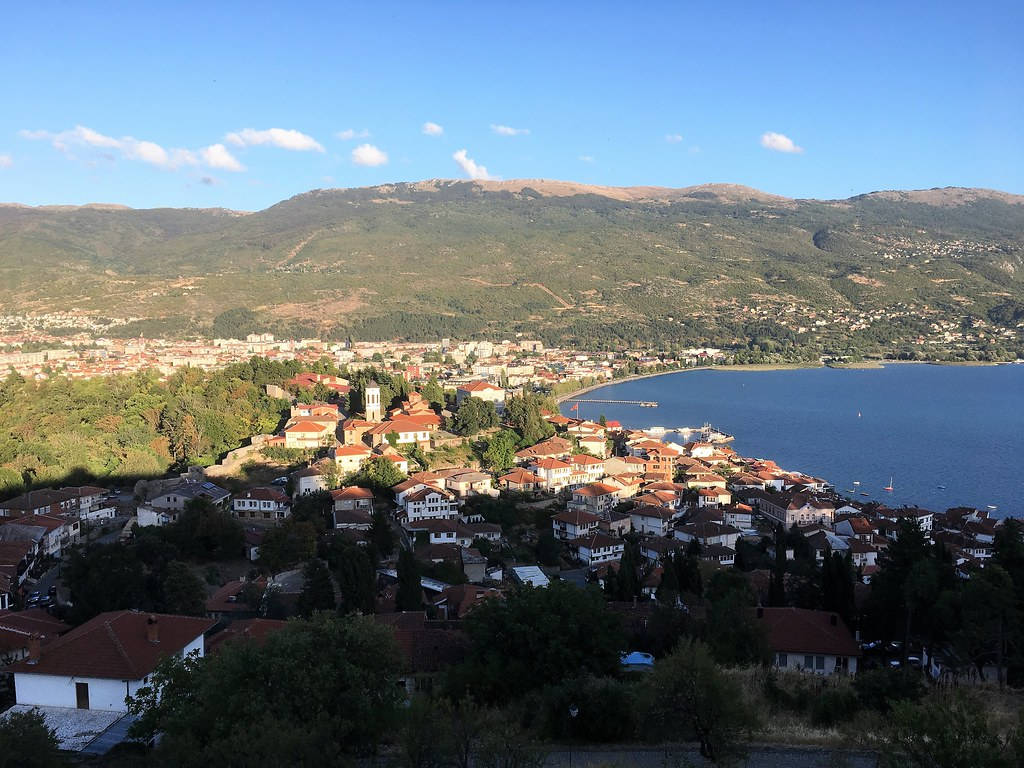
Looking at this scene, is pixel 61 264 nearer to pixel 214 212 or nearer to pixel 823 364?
pixel 214 212

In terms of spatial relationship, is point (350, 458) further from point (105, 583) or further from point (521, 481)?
point (105, 583)

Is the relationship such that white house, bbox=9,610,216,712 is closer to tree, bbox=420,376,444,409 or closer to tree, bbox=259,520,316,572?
tree, bbox=259,520,316,572

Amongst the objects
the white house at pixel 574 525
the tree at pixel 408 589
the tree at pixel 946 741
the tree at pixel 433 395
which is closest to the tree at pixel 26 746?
the tree at pixel 946 741

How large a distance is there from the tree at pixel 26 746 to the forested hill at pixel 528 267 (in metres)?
67.0

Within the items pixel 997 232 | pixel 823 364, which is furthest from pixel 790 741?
pixel 997 232

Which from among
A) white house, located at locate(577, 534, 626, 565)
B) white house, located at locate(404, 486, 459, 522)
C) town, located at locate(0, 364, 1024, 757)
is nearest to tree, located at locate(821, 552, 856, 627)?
town, located at locate(0, 364, 1024, 757)

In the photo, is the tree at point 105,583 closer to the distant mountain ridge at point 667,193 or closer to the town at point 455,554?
the town at point 455,554

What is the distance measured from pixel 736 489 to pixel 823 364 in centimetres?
4433

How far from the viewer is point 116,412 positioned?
2145 cm

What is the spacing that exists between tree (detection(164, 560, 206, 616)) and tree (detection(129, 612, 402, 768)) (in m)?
4.41

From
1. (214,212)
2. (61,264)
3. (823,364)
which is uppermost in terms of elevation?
(214,212)

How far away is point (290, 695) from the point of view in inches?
203

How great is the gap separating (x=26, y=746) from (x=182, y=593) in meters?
5.78

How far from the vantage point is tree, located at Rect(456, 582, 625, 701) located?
22.2ft
